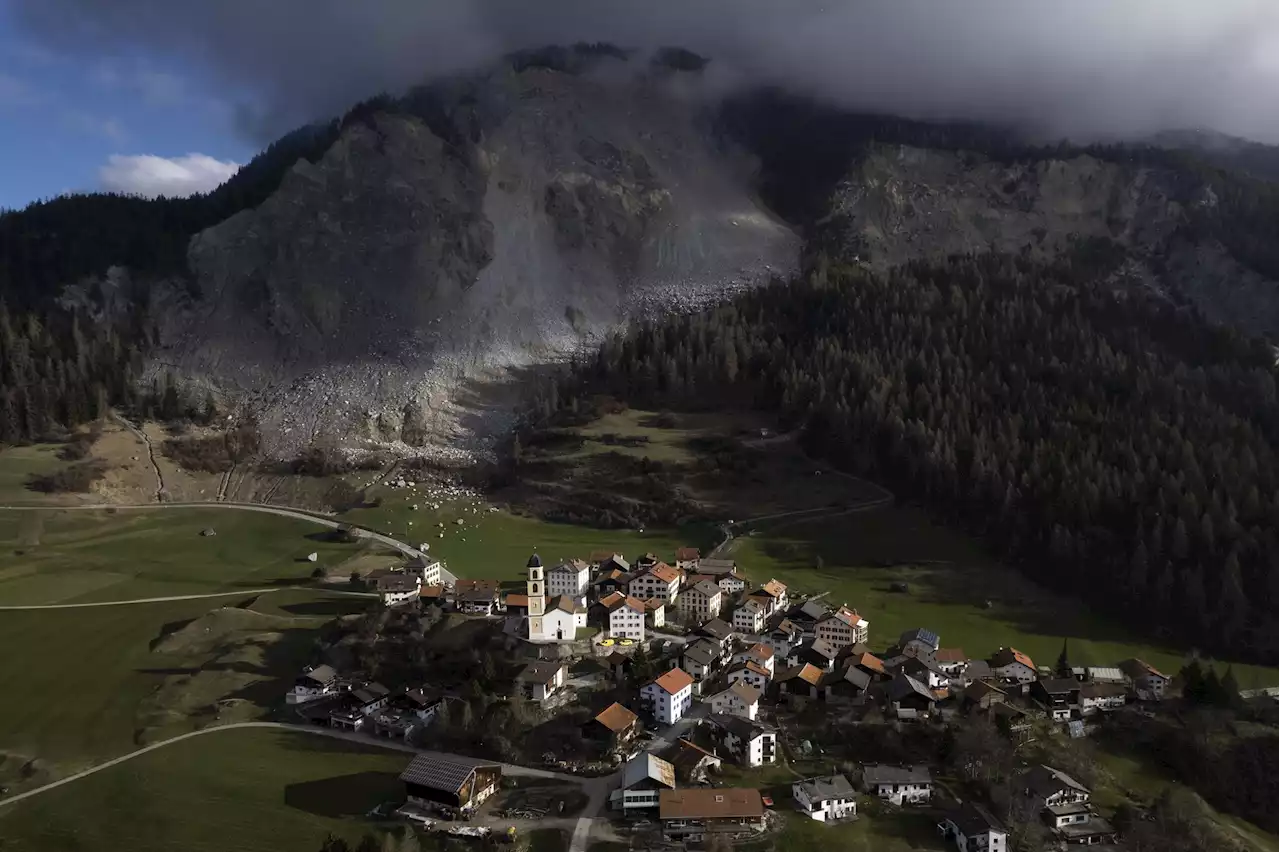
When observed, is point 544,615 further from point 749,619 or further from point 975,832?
point 975,832

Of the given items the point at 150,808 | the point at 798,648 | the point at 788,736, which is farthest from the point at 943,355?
the point at 150,808

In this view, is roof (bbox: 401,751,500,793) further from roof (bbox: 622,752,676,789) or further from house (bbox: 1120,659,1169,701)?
house (bbox: 1120,659,1169,701)

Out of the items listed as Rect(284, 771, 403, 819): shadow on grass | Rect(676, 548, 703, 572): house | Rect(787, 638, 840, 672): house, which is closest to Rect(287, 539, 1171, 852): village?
Rect(787, 638, 840, 672): house

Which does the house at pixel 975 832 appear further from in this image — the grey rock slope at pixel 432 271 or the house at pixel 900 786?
the grey rock slope at pixel 432 271

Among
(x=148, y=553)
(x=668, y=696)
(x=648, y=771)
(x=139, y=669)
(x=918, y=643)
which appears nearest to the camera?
(x=648, y=771)

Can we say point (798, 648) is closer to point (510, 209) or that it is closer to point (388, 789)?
point (388, 789)

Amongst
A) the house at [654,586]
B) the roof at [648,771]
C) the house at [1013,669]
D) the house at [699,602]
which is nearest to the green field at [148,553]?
the house at [654,586]

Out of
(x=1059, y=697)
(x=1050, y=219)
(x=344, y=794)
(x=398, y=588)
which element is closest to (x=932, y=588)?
(x=1059, y=697)
